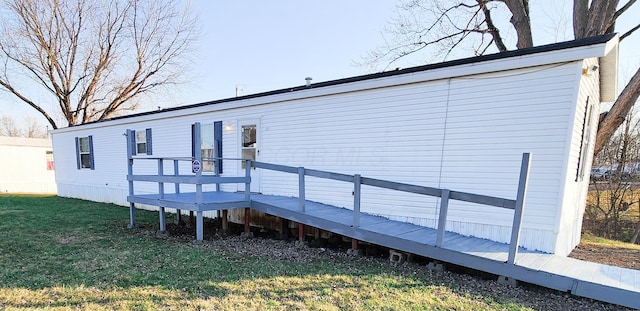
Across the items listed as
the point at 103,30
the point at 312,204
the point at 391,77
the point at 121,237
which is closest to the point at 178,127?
the point at 121,237

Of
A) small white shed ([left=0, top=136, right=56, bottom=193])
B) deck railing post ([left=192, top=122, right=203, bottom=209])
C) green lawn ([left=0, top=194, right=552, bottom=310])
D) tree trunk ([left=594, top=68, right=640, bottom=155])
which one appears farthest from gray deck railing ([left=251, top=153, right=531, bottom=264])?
small white shed ([left=0, top=136, right=56, bottom=193])

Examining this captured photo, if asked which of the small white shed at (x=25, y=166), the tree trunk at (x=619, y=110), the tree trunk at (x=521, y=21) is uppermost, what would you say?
the tree trunk at (x=521, y=21)

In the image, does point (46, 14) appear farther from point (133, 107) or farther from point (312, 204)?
point (312, 204)

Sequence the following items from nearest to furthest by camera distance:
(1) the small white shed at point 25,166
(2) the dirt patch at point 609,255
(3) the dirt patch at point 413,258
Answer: (3) the dirt patch at point 413,258 < (2) the dirt patch at point 609,255 < (1) the small white shed at point 25,166

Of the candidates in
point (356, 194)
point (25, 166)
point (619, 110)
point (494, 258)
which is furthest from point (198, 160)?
point (25, 166)

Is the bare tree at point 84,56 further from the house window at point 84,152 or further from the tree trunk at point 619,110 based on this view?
the tree trunk at point 619,110

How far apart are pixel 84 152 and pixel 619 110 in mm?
16134

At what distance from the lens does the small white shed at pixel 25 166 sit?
17688 mm

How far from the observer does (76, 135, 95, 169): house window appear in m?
11.4

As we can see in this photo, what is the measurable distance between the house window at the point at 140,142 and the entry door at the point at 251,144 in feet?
12.4

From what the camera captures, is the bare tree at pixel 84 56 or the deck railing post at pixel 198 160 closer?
the deck railing post at pixel 198 160

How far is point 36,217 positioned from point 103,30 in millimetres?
14359

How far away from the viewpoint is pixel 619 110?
288 inches

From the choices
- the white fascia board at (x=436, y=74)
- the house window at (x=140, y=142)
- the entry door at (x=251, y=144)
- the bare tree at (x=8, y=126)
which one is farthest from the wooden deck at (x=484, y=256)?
the bare tree at (x=8, y=126)
